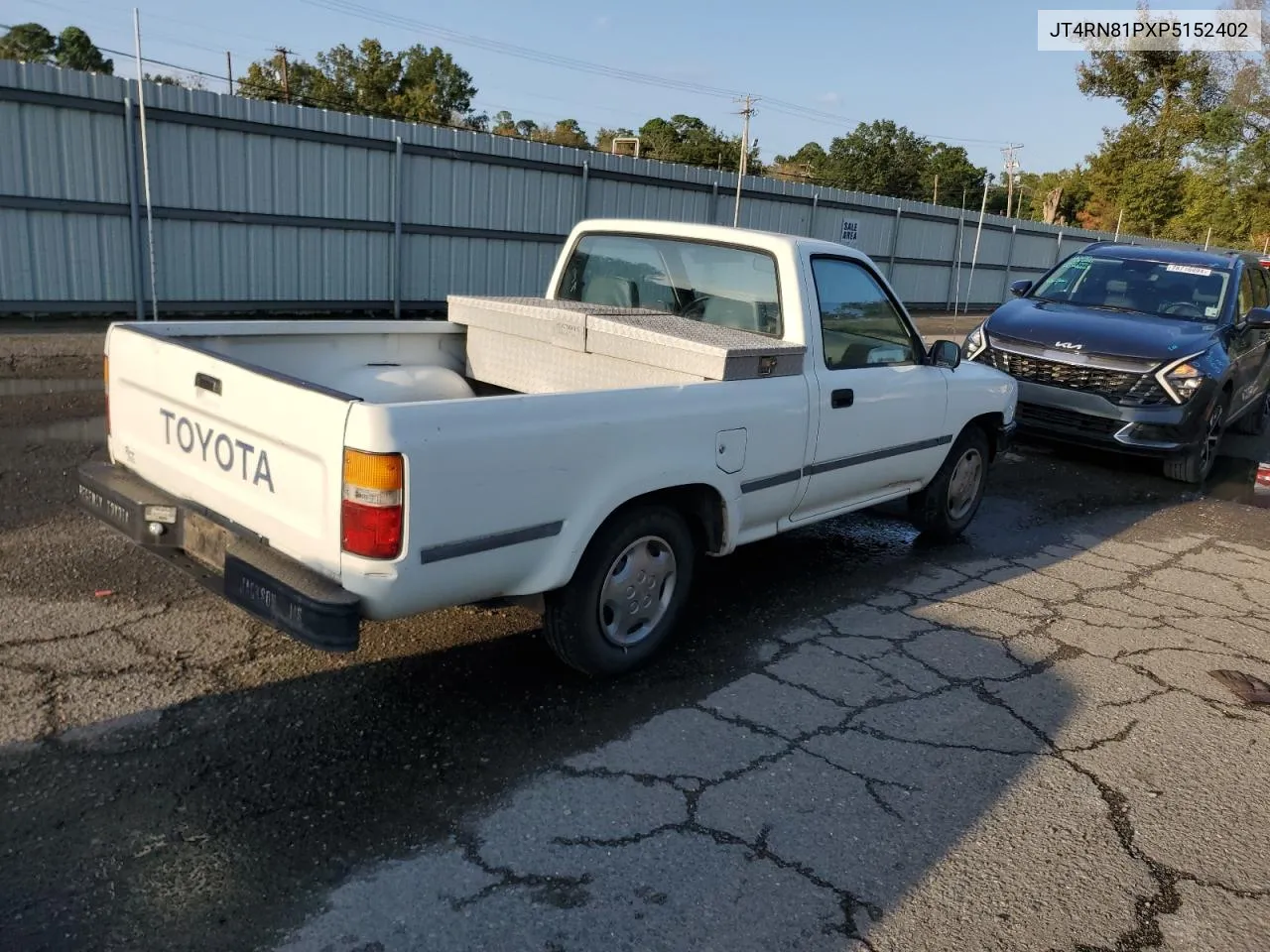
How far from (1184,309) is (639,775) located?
7.78 meters

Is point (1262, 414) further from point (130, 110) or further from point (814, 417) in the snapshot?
point (130, 110)

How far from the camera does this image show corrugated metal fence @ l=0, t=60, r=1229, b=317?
1041 cm

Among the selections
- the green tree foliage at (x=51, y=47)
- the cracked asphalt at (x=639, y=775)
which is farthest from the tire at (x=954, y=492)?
the green tree foliage at (x=51, y=47)

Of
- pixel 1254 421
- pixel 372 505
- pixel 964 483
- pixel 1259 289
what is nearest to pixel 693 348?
pixel 372 505

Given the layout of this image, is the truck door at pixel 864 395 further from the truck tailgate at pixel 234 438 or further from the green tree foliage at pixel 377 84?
the green tree foliage at pixel 377 84

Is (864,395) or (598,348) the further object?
(864,395)

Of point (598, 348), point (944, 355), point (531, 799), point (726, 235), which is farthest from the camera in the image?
point (944, 355)

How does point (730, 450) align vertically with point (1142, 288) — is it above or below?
below

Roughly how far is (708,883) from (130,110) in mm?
10924

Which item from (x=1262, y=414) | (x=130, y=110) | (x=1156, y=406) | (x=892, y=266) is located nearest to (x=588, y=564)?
(x=1156, y=406)

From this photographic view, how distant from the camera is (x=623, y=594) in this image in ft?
13.0

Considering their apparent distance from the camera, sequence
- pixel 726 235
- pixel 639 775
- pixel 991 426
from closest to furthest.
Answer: pixel 639 775 < pixel 726 235 < pixel 991 426

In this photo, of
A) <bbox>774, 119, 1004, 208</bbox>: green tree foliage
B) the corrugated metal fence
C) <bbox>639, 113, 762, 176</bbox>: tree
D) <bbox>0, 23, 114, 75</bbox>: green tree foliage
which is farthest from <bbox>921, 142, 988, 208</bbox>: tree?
the corrugated metal fence

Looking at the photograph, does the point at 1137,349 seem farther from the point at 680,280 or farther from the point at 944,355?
the point at 680,280
